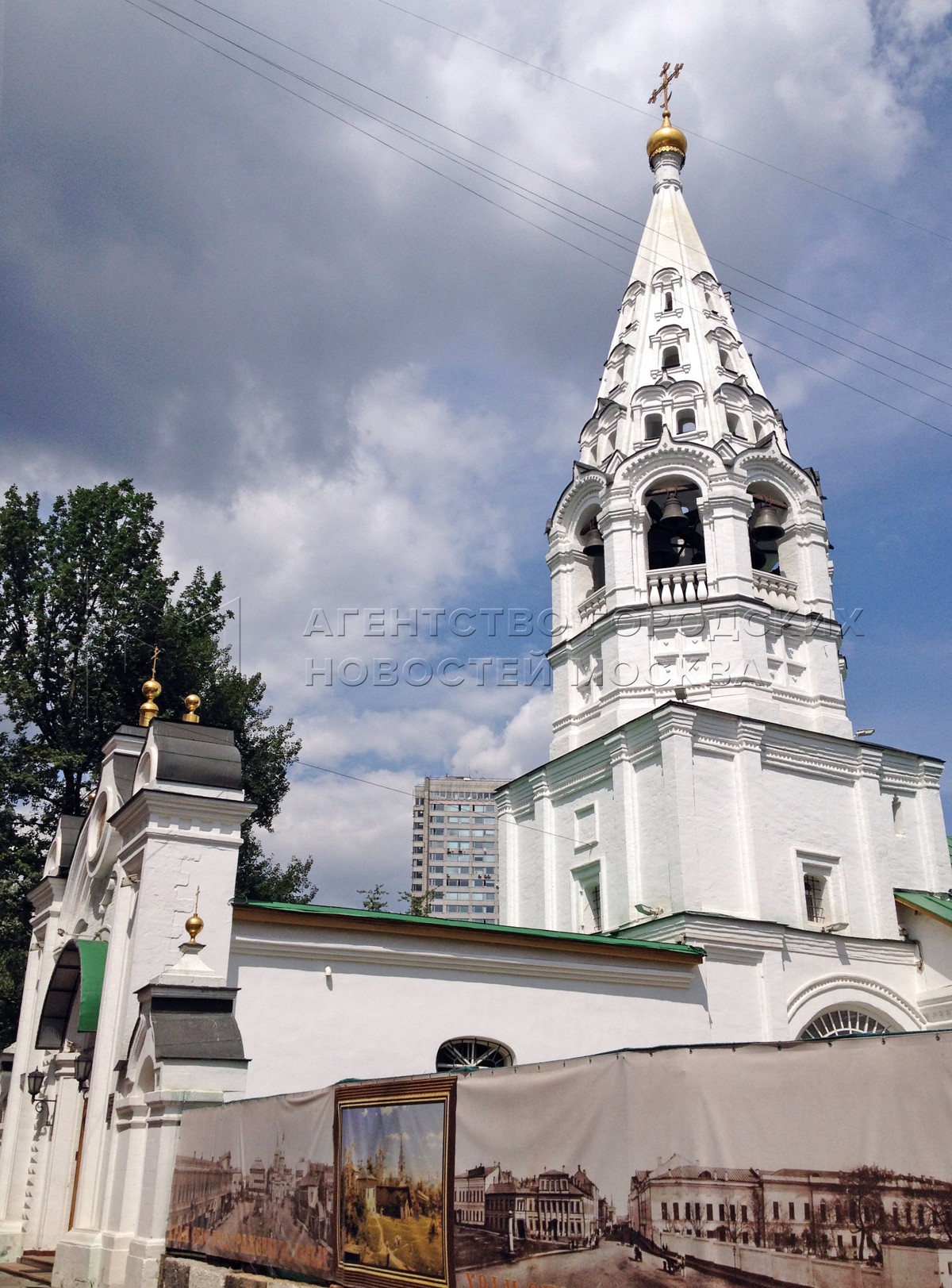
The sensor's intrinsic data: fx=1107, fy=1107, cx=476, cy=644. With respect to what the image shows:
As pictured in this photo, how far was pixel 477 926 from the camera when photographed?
55.3ft

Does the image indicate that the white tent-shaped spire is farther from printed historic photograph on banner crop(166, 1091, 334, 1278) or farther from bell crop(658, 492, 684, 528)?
printed historic photograph on banner crop(166, 1091, 334, 1278)

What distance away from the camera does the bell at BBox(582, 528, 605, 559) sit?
26656 millimetres

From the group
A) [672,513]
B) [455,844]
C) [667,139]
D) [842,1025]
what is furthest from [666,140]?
[455,844]

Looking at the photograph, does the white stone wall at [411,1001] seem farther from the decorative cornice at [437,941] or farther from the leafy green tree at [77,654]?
the leafy green tree at [77,654]

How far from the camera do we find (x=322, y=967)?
15.6 metres

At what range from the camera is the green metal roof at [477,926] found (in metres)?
A: 15.4

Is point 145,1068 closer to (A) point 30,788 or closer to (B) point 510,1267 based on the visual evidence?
(B) point 510,1267

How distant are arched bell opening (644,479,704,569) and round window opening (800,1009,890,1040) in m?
10.1

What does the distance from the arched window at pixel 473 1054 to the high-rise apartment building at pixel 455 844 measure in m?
106

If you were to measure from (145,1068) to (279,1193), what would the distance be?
354 cm

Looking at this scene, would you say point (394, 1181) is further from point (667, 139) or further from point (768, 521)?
point (667, 139)

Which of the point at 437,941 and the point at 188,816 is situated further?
the point at 437,941

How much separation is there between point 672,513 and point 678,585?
210cm

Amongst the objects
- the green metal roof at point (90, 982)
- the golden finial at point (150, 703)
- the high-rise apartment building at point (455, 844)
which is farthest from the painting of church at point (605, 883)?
the high-rise apartment building at point (455, 844)
